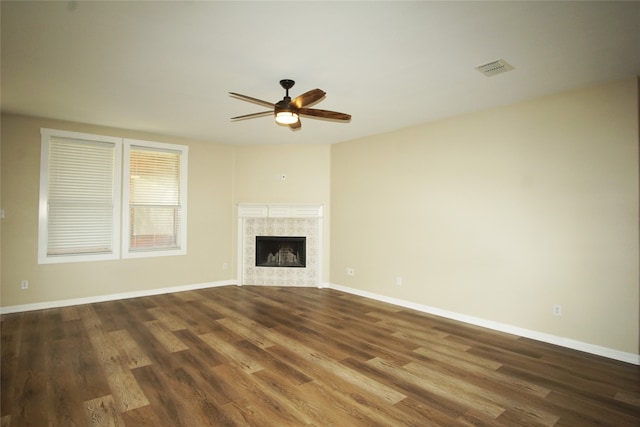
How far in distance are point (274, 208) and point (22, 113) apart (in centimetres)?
381

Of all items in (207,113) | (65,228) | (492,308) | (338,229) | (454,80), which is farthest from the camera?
(338,229)

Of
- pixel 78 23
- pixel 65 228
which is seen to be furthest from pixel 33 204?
pixel 78 23

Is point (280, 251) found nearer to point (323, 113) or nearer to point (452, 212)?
point (452, 212)

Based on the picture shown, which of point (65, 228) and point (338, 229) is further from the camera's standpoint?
point (338, 229)

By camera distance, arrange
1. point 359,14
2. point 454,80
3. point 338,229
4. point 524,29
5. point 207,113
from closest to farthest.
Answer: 1. point 359,14
2. point 524,29
3. point 454,80
4. point 207,113
5. point 338,229

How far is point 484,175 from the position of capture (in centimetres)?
405

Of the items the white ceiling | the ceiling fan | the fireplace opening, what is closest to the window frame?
the white ceiling

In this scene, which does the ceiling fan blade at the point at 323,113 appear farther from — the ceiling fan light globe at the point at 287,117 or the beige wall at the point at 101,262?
the beige wall at the point at 101,262

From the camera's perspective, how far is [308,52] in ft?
8.63

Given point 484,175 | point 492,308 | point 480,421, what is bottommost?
point 480,421

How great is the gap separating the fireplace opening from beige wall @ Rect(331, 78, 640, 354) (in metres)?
1.46

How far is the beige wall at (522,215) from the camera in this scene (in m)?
3.13

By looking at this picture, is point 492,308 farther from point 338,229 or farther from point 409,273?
point 338,229

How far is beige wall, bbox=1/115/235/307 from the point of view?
4.31 meters
